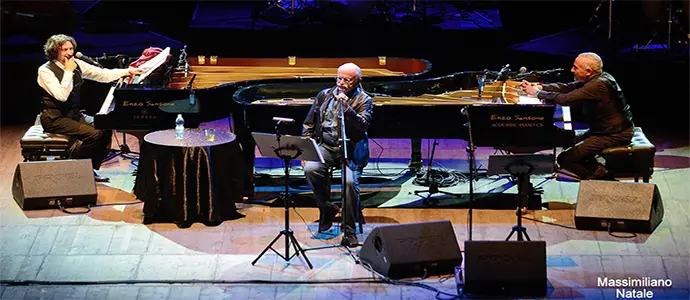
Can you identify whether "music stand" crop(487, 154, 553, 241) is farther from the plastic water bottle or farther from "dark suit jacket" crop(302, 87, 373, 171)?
the plastic water bottle

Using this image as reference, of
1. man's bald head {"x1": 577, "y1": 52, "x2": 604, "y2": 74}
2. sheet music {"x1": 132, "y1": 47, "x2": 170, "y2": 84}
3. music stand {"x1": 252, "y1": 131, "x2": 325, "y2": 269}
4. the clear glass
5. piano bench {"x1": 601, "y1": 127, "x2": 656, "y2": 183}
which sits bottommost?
piano bench {"x1": 601, "y1": 127, "x2": 656, "y2": 183}

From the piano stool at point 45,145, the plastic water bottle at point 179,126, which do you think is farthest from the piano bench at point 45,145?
the plastic water bottle at point 179,126

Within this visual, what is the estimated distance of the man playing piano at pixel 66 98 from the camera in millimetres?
9648

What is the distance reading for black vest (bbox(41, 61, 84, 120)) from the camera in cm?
970

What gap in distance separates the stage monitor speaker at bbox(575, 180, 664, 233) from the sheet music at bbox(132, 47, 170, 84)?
4.03 meters

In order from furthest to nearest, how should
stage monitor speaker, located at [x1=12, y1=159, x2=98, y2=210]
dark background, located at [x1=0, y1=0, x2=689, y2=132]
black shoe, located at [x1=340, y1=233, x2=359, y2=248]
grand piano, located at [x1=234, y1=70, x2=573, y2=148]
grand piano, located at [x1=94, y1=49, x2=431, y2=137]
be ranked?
dark background, located at [x1=0, y1=0, x2=689, y2=132], grand piano, located at [x1=94, y1=49, x2=431, y2=137], stage monitor speaker, located at [x1=12, y1=159, x2=98, y2=210], grand piano, located at [x1=234, y1=70, x2=573, y2=148], black shoe, located at [x1=340, y1=233, x2=359, y2=248]

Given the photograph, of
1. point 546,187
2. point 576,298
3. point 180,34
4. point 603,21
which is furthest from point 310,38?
point 576,298

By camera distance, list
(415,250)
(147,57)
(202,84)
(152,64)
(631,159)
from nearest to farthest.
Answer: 1. (415,250)
2. (631,159)
3. (152,64)
4. (147,57)
5. (202,84)

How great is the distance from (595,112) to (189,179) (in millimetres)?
3569

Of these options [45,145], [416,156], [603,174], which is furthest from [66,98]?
[603,174]

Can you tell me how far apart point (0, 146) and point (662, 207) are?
6744mm

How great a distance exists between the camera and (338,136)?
8625 mm

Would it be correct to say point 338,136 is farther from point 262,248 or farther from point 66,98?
point 66,98

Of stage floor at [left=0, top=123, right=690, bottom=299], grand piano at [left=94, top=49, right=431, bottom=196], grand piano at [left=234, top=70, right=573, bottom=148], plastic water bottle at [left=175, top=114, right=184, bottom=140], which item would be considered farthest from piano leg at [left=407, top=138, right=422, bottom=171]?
plastic water bottle at [left=175, top=114, right=184, bottom=140]
